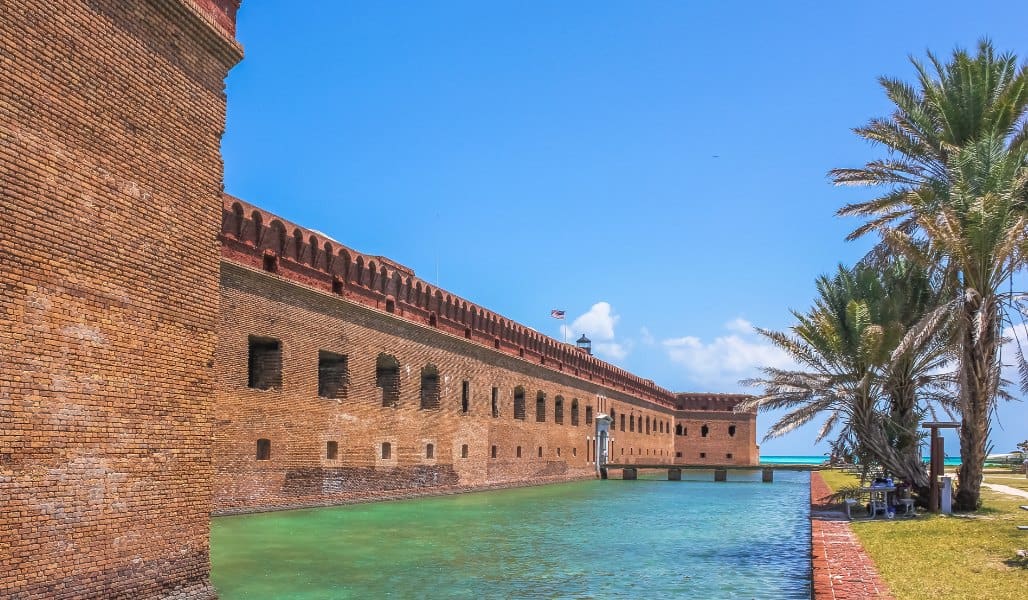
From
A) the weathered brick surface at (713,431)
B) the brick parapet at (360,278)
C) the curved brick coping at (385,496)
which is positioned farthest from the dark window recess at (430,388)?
the weathered brick surface at (713,431)

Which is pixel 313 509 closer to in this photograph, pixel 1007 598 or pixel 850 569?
pixel 850 569

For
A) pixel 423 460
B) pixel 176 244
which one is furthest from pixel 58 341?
pixel 423 460

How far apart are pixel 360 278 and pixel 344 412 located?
11.3ft

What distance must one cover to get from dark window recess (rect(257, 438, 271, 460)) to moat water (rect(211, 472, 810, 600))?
3.84ft

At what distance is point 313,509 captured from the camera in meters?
19.0

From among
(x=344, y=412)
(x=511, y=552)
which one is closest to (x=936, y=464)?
(x=511, y=552)

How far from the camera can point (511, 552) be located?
12.9 m

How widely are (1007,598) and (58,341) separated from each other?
7.69 metres

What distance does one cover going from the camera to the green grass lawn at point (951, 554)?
7.93 m

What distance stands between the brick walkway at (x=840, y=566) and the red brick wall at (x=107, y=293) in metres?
5.69

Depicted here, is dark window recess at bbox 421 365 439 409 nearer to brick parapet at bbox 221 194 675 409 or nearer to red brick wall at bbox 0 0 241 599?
brick parapet at bbox 221 194 675 409

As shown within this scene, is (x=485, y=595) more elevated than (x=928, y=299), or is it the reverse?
(x=928, y=299)

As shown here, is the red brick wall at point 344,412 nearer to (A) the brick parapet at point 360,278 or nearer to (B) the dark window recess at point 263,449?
(B) the dark window recess at point 263,449

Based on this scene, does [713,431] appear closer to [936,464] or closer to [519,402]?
[519,402]
